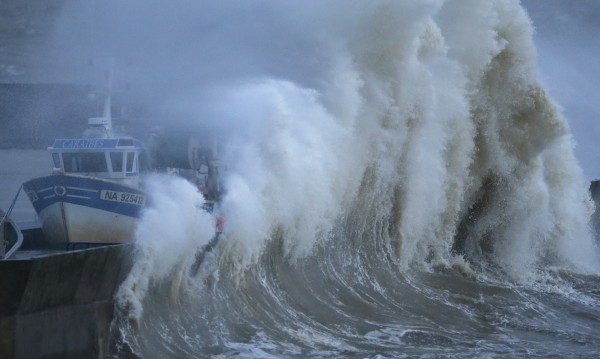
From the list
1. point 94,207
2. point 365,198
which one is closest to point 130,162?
point 94,207

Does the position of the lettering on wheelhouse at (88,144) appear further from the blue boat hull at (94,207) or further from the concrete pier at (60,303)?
the concrete pier at (60,303)

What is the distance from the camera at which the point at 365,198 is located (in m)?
15.4

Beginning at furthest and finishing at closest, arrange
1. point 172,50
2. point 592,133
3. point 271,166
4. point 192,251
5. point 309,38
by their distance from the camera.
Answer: point 592,133 → point 172,50 → point 309,38 → point 271,166 → point 192,251

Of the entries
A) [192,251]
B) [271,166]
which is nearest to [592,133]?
[271,166]

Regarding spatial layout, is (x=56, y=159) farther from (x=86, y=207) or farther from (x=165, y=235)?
(x=165, y=235)

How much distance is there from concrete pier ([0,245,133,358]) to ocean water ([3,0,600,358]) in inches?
11.6

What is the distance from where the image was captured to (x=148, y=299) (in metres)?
10.6

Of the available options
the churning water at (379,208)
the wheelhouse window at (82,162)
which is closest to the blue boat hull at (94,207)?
the churning water at (379,208)

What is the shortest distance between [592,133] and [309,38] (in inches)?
967

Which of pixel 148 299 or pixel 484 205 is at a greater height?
pixel 484 205

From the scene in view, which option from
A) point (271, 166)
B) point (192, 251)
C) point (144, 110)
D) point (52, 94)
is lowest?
point (192, 251)

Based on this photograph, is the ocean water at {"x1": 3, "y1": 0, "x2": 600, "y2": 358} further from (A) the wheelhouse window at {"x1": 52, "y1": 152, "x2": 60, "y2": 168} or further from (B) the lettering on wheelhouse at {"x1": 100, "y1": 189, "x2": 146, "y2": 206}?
(A) the wheelhouse window at {"x1": 52, "y1": 152, "x2": 60, "y2": 168}

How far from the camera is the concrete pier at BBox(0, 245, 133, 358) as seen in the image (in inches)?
356

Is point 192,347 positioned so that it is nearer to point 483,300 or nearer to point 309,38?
point 483,300
